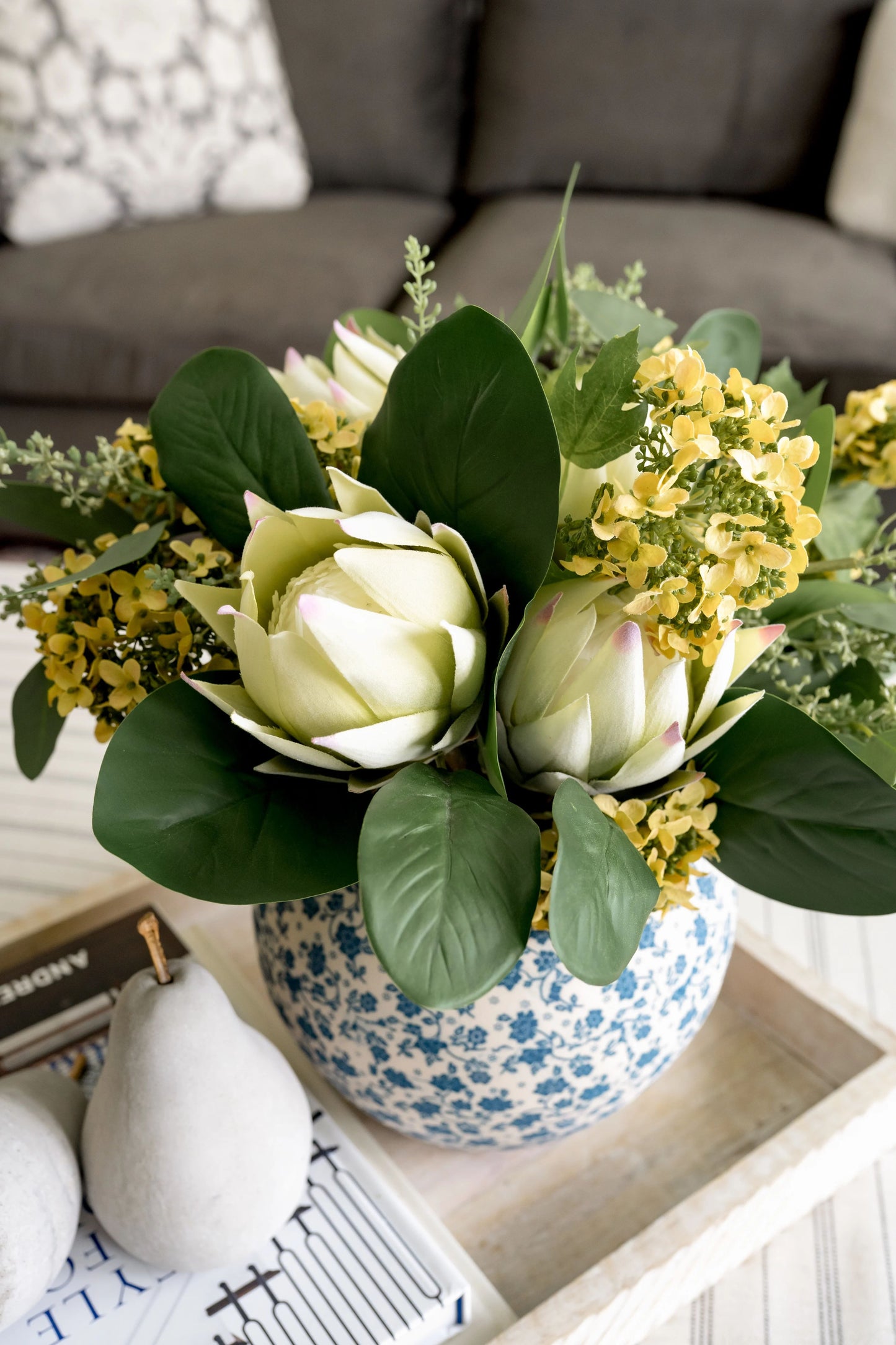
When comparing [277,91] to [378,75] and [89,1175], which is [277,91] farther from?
[89,1175]

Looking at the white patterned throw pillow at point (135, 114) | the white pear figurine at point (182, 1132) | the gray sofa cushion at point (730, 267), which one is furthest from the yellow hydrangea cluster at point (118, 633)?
the white patterned throw pillow at point (135, 114)

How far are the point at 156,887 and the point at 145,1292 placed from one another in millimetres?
310

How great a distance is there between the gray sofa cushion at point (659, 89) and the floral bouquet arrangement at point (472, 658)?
168 cm

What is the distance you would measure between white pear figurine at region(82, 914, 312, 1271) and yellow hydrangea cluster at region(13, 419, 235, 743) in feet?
0.35

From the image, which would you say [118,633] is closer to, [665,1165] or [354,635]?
[354,635]

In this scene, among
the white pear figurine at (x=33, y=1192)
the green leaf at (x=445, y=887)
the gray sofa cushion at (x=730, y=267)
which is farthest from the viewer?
the gray sofa cushion at (x=730, y=267)

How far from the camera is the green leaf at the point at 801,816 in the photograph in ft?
1.31

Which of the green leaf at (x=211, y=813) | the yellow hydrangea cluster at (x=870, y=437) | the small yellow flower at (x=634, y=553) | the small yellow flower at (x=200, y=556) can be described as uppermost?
the small yellow flower at (x=634, y=553)

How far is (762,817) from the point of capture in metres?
0.44

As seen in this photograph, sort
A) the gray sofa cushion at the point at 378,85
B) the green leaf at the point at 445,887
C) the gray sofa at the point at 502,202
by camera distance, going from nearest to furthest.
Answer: the green leaf at the point at 445,887 → the gray sofa at the point at 502,202 → the gray sofa cushion at the point at 378,85

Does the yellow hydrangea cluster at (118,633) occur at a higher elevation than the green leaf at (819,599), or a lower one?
lower

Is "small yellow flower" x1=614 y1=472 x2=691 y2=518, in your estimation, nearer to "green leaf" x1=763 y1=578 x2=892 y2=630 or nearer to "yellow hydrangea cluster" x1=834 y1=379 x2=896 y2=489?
"green leaf" x1=763 y1=578 x2=892 y2=630

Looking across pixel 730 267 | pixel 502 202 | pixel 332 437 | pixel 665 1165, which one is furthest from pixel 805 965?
pixel 502 202

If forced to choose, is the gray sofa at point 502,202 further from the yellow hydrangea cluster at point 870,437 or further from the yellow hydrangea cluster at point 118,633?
the yellow hydrangea cluster at point 118,633
